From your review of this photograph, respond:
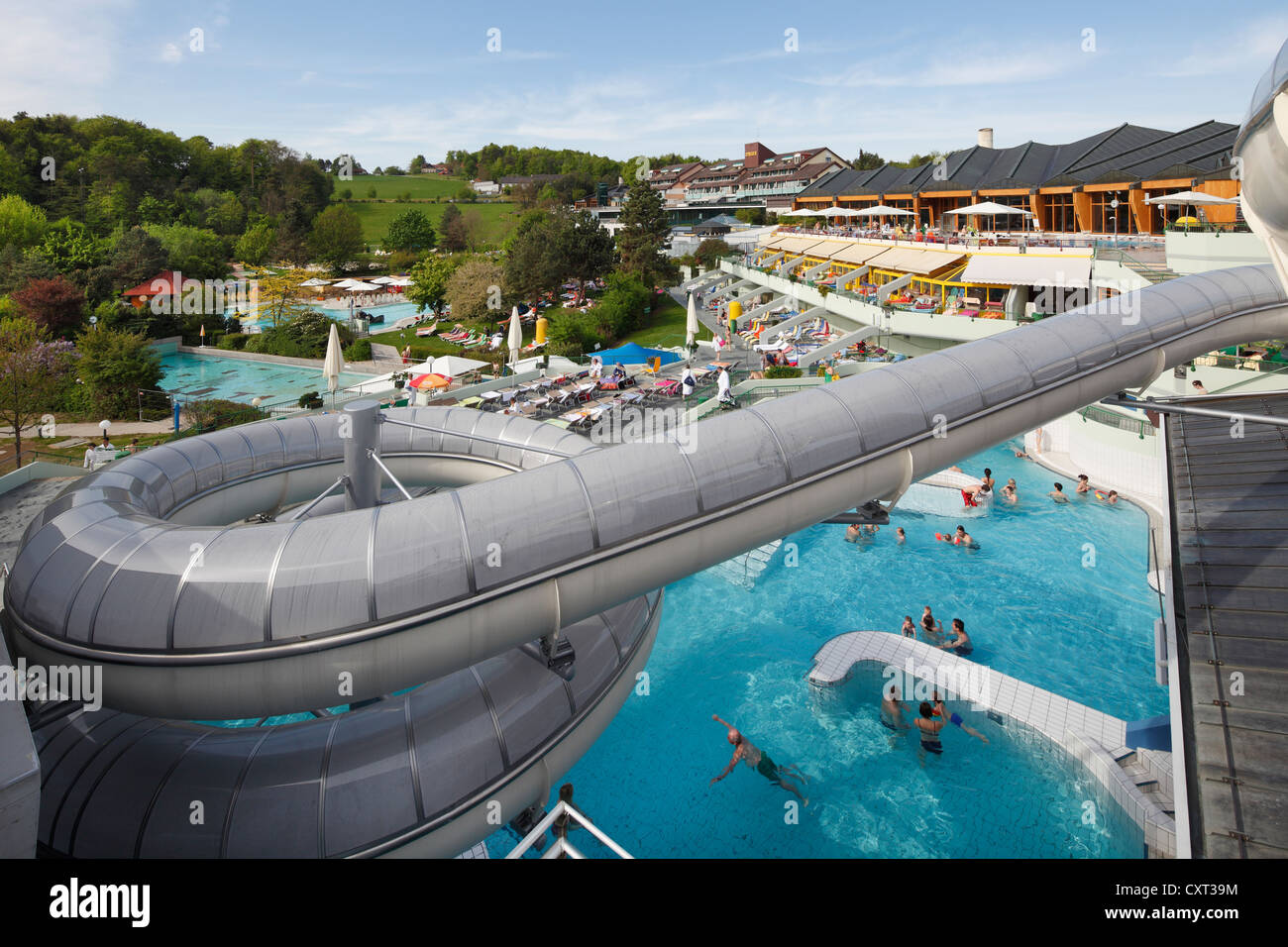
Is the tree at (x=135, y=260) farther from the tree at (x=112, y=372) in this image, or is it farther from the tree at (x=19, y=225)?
the tree at (x=112, y=372)

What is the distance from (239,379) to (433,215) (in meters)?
77.8

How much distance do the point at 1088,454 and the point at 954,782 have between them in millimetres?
12276

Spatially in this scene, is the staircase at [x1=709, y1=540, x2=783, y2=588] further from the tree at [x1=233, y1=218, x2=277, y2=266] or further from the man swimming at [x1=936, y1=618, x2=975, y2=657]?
the tree at [x1=233, y1=218, x2=277, y2=266]

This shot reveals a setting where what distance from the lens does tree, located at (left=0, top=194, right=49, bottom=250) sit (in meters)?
44.7

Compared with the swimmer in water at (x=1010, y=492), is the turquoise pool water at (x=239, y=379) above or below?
above

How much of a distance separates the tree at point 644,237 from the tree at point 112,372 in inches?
1240

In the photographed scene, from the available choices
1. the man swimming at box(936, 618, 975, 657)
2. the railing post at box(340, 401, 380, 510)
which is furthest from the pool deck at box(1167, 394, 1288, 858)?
the railing post at box(340, 401, 380, 510)

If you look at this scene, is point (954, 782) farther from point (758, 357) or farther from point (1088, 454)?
point (758, 357)

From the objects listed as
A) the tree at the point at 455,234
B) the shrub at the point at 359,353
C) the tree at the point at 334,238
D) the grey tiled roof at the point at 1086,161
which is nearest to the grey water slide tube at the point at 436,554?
the shrub at the point at 359,353

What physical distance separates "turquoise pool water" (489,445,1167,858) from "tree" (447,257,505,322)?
31.0 m

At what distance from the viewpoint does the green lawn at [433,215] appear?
3253 inches

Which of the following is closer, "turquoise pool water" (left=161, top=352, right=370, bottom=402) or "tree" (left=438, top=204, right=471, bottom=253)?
"turquoise pool water" (left=161, top=352, right=370, bottom=402)
